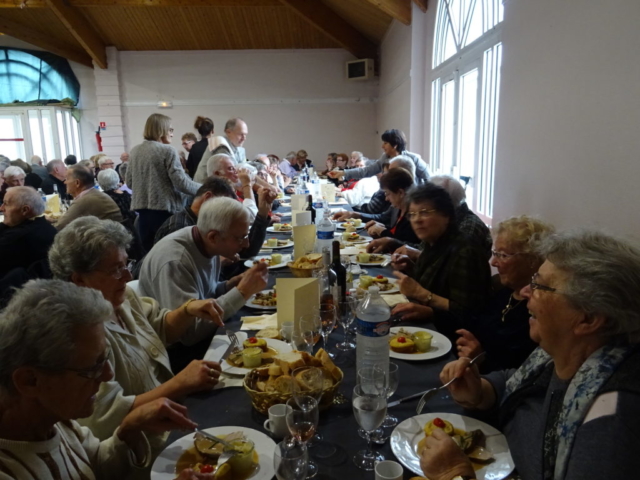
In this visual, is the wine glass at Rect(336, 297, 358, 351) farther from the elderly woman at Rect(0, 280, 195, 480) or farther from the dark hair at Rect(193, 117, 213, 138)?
the dark hair at Rect(193, 117, 213, 138)

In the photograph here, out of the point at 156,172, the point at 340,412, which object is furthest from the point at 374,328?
the point at 156,172

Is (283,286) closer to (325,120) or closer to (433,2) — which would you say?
(433,2)

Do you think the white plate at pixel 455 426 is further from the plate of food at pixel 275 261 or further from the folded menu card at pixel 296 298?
the plate of food at pixel 275 261

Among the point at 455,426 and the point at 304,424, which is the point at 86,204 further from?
the point at 455,426

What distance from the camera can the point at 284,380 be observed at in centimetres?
128

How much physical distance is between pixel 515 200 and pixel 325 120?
356 inches

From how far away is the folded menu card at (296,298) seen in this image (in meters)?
1.59

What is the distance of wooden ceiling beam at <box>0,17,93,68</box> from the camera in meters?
9.84

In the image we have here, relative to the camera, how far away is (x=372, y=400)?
1.06 m

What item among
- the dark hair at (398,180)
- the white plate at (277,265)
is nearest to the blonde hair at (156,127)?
the white plate at (277,265)

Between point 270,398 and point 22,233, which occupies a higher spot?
point 22,233

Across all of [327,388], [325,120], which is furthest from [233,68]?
[327,388]

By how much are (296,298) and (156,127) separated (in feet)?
11.0

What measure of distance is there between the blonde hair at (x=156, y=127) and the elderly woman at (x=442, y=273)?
2879 millimetres
